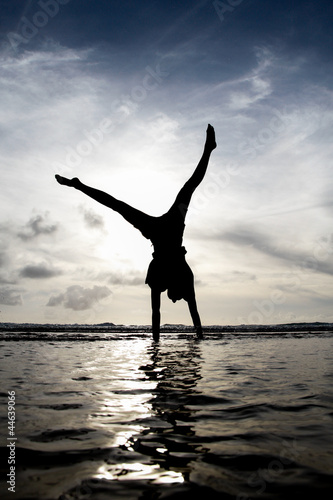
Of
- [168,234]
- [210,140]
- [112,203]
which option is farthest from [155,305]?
[210,140]

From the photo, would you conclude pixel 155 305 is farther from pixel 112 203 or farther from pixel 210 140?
pixel 210 140

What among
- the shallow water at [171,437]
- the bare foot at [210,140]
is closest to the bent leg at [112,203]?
the bare foot at [210,140]

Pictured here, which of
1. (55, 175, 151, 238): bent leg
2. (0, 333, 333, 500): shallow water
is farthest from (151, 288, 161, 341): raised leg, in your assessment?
(0, 333, 333, 500): shallow water

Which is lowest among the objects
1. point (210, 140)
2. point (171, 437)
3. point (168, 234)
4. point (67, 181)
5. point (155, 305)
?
point (171, 437)

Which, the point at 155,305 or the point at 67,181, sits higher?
the point at 67,181

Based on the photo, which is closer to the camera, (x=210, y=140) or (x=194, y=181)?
(x=194, y=181)

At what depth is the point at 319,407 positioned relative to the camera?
294 cm

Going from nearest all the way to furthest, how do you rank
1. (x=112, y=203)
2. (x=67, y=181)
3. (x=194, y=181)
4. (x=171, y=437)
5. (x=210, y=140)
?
(x=171, y=437), (x=112, y=203), (x=67, y=181), (x=194, y=181), (x=210, y=140)

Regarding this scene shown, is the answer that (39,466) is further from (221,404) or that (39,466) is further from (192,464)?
(221,404)

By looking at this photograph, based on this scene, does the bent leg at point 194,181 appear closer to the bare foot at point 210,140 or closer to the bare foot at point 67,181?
the bare foot at point 210,140

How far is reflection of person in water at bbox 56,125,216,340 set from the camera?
9.57 meters

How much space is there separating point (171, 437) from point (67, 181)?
27.8 feet

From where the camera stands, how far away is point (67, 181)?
9.62 metres

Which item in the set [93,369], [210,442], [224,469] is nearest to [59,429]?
[210,442]
